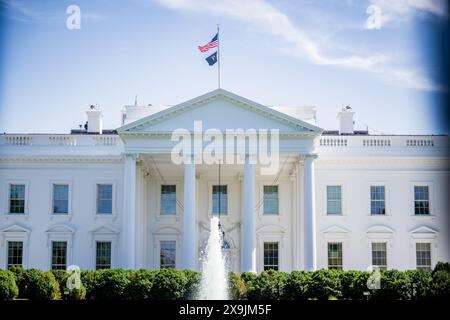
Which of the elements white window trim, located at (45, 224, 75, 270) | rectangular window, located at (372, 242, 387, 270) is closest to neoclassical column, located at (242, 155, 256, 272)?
rectangular window, located at (372, 242, 387, 270)

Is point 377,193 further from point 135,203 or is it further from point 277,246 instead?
point 135,203

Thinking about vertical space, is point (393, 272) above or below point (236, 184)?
below

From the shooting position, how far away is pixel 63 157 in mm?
37656

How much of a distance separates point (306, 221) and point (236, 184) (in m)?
6.69

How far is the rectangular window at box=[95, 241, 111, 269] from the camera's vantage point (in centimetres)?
3750

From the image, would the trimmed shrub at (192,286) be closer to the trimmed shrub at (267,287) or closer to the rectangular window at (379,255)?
the trimmed shrub at (267,287)

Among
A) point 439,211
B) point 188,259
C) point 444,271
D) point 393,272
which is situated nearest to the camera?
point 444,271

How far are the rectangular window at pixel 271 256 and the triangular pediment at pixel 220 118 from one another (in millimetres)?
7881

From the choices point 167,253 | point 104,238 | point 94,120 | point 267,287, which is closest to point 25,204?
point 104,238

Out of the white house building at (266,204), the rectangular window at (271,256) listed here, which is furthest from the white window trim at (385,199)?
the rectangular window at (271,256)

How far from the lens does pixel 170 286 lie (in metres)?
28.7

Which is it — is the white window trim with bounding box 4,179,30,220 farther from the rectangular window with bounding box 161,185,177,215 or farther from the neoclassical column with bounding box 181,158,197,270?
the neoclassical column with bounding box 181,158,197,270

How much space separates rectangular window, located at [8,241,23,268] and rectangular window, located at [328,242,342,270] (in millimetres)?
16243

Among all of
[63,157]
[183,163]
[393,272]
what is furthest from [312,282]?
[63,157]
